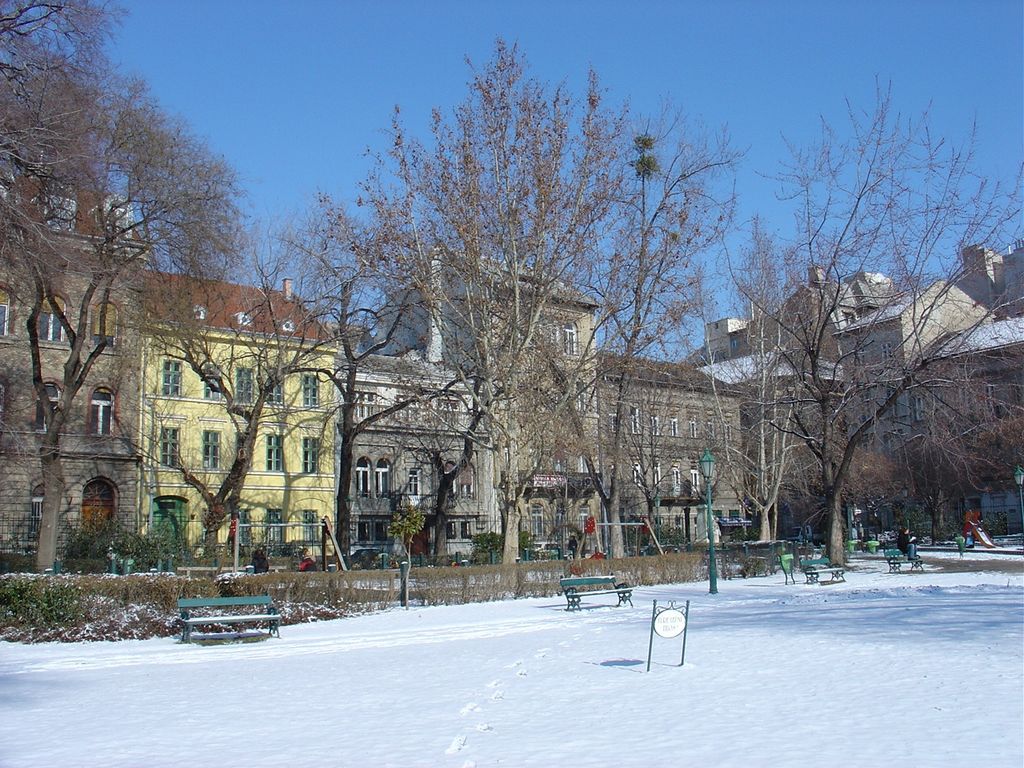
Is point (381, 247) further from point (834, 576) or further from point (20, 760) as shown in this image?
point (20, 760)

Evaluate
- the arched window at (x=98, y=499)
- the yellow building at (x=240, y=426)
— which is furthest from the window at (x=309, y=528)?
the arched window at (x=98, y=499)

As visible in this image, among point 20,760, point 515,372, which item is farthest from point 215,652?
point 515,372

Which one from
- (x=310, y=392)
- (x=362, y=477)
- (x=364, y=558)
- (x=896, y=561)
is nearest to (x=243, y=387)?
(x=310, y=392)

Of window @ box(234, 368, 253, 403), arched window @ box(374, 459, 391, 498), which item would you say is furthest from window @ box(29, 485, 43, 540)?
arched window @ box(374, 459, 391, 498)

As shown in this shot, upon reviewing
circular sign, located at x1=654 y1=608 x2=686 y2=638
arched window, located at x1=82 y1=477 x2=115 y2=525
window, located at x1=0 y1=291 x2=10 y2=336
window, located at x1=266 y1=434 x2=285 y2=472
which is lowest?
circular sign, located at x1=654 y1=608 x2=686 y2=638

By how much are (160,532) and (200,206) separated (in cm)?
1602

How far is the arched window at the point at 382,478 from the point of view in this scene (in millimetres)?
51688

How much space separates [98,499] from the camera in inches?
1610

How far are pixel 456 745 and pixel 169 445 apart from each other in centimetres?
3866

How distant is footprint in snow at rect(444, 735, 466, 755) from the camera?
8684mm

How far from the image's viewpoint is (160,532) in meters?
39.4

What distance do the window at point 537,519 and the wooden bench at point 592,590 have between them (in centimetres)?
2902

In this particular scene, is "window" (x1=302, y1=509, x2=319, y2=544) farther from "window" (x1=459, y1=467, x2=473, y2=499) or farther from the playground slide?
the playground slide

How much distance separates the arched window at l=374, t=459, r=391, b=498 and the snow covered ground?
103ft
